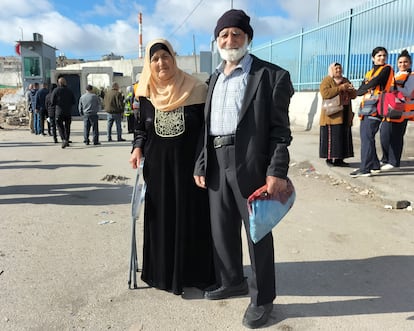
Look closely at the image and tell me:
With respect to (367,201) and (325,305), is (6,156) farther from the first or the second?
(325,305)

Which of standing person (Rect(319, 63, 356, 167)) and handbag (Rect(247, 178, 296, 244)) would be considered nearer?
handbag (Rect(247, 178, 296, 244))

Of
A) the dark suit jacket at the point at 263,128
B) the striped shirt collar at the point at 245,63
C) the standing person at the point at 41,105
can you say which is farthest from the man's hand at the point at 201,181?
the standing person at the point at 41,105

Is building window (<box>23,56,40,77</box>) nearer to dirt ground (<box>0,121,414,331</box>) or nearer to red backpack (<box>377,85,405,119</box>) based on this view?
dirt ground (<box>0,121,414,331</box>)

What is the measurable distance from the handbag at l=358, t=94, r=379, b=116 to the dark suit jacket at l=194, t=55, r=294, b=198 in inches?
162

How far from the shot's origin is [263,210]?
8.22 ft

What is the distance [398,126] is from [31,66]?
2072cm

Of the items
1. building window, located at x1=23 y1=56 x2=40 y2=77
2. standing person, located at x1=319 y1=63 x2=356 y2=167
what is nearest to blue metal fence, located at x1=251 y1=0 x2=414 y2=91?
standing person, located at x1=319 y1=63 x2=356 y2=167

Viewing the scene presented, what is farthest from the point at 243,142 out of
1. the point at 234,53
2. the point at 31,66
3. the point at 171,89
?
the point at 31,66

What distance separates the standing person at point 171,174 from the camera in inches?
115

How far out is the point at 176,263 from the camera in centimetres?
303

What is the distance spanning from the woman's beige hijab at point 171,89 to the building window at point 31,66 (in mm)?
21620

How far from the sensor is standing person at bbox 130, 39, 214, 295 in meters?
2.91

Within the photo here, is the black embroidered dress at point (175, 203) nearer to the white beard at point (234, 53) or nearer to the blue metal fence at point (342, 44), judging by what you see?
the white beard at point (234, 53)

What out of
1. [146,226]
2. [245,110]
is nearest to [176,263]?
[146,226]
